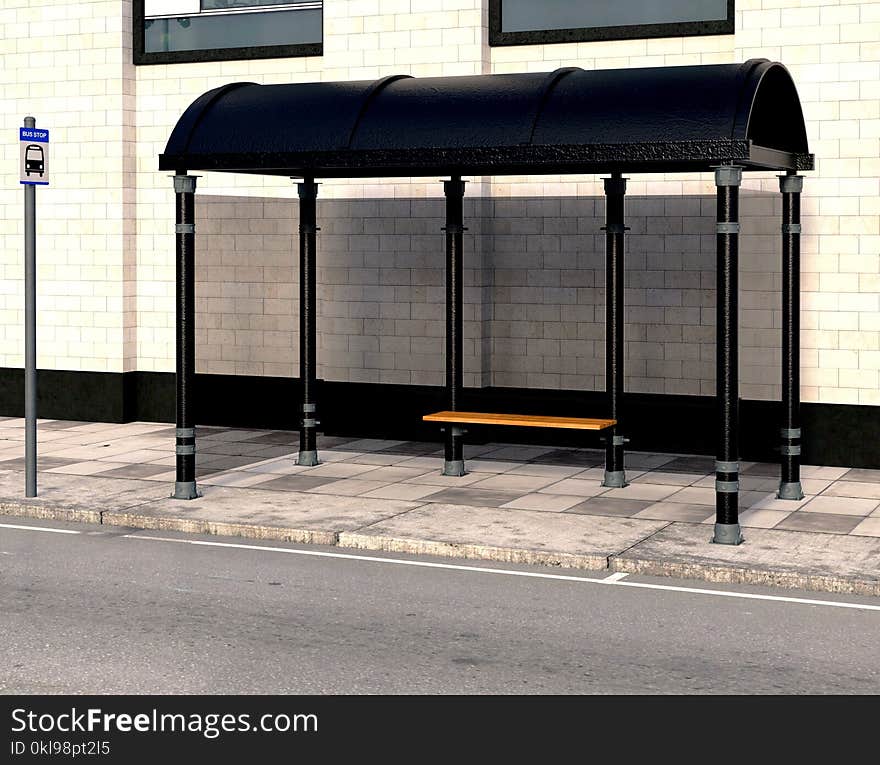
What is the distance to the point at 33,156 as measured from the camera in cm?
1248

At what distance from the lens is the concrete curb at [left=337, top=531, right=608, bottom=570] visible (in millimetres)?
10250

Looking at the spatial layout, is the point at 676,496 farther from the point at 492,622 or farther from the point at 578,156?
the point at 492,622

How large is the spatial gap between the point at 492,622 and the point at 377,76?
8991 mm

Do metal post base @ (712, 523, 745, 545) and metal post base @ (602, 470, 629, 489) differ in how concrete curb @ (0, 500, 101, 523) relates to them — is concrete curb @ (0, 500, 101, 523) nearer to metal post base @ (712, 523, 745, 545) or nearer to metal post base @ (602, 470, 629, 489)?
metal post base @ (602, 470, 629, 489)

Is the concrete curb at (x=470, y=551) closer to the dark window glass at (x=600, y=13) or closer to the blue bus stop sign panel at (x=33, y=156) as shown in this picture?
the blue bus stop sign panel at (x=33, y=156)

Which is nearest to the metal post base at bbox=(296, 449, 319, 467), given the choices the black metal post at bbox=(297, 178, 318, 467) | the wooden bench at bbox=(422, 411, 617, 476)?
the black metal post at bbox=(297, 178, 318, 467)

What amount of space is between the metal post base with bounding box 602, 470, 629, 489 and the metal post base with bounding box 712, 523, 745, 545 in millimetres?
2692

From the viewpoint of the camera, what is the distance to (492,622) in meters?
8.67

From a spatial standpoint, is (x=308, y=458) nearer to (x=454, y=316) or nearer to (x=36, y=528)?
(x=454, y=316)

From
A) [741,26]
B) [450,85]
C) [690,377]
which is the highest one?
[741,26]

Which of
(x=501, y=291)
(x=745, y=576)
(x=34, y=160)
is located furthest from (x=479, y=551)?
(x=501, y=291)
